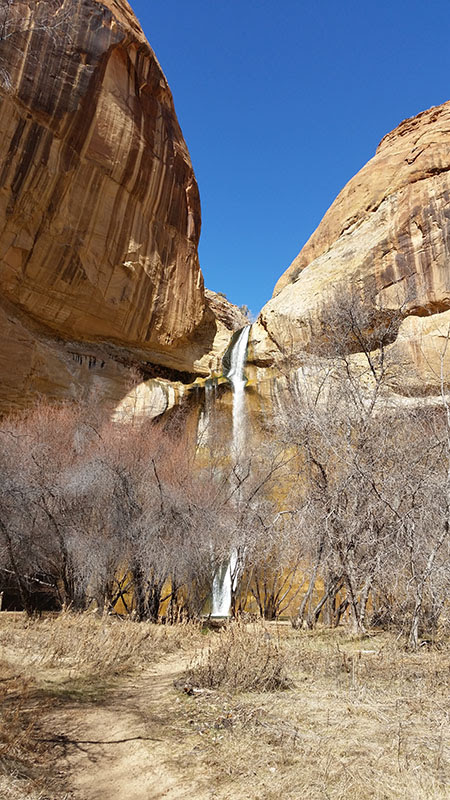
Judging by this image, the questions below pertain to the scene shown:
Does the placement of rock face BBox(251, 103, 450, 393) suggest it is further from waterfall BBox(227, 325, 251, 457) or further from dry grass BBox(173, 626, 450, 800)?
dry grass BBox(173, 626, 450, 800)

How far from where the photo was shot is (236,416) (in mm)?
26156

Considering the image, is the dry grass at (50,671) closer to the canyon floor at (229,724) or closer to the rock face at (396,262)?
the canyon floor at (229,724)

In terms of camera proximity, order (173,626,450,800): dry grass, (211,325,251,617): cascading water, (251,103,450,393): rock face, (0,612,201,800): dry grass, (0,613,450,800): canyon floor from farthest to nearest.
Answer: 1. (251,103,450,393): rock face
2. (211,325,251,617): cascading water
3. (0,612,201,800): dry grass
4. (0,613,450,800): canyon floor
5. (173,626,450,800): dry grass

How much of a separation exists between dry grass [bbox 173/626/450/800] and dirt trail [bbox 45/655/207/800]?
Result: 175mm

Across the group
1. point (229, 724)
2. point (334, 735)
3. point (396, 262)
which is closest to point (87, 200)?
point (396, 262)

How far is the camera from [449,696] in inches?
197

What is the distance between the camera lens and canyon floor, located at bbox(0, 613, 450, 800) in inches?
131

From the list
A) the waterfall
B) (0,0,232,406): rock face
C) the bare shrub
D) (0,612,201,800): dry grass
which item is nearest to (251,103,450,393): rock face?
the waterfall

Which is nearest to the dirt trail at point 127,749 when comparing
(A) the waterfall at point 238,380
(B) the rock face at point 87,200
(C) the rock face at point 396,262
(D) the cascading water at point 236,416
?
(D) the cascading water at point 236,416

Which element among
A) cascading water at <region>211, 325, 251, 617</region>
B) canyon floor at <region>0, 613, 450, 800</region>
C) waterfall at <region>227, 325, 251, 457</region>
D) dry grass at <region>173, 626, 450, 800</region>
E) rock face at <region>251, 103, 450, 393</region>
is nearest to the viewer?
dry grass at <region>173, 626, 450, 800</region>

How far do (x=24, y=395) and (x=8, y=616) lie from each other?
13.3 meters

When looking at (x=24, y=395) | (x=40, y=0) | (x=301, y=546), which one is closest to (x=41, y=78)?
(x=40, y=0)

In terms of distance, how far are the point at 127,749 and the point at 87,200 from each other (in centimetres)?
2375

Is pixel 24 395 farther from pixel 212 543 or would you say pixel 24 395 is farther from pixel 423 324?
pixel 423 324
